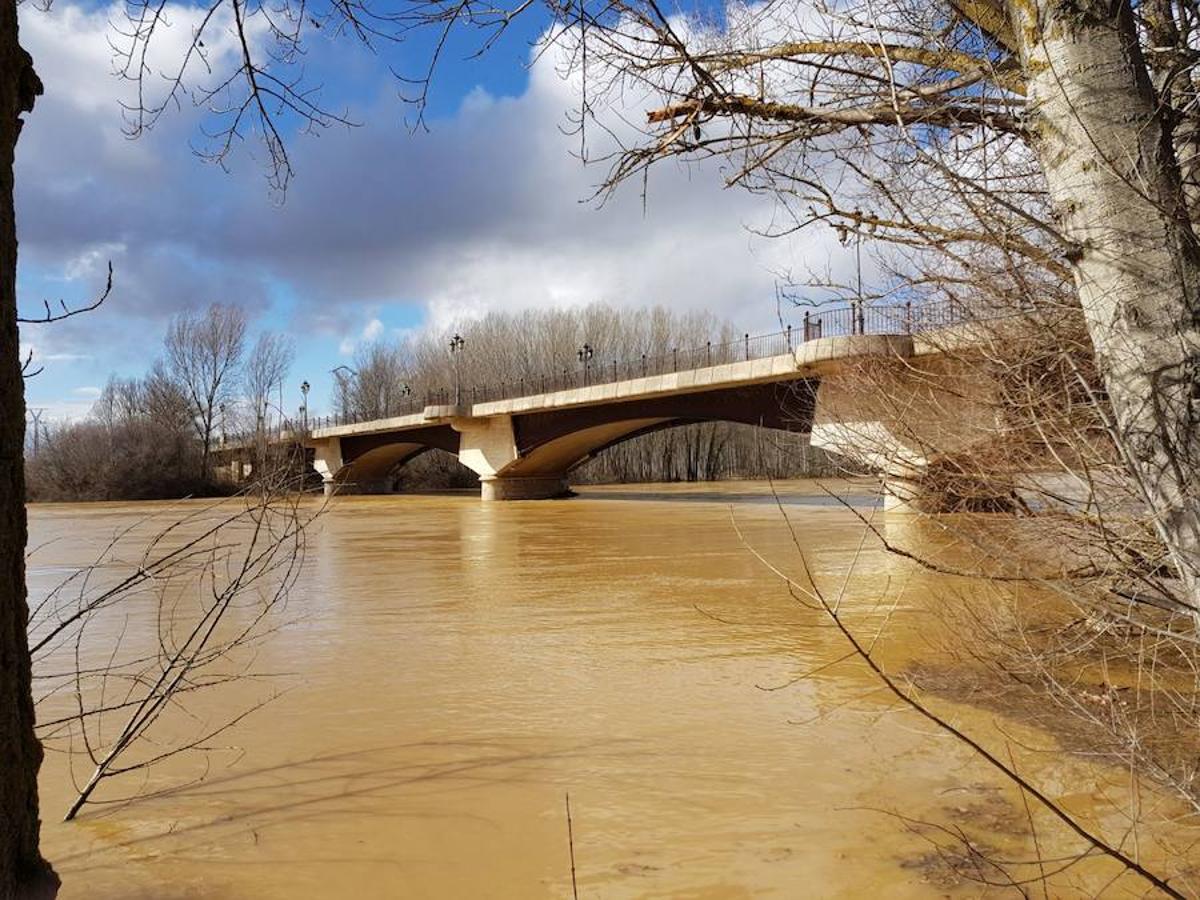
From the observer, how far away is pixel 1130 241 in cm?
202

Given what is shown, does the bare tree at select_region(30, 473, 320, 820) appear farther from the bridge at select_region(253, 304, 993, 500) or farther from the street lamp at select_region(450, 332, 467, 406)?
the street lamp at select_region(450, 332, 467, 406)

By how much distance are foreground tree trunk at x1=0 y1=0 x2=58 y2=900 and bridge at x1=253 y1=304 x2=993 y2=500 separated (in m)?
4.04

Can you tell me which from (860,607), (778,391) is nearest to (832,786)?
(860,607)

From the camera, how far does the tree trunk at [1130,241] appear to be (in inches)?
76.9

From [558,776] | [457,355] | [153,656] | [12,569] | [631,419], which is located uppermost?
[457,355]

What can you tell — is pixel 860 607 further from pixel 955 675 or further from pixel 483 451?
pixel 483 451

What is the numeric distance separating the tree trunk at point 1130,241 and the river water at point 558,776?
174 centimetres

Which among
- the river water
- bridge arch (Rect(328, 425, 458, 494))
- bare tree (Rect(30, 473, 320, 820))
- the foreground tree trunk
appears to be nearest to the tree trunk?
the river water

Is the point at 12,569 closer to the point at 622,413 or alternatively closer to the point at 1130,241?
the point at 1130,241

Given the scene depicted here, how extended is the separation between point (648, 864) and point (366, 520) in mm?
26619

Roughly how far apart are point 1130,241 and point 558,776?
3.64m

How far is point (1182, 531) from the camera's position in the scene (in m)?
1.94

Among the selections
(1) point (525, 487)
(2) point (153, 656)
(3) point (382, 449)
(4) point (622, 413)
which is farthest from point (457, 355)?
(2) point (153, 656)

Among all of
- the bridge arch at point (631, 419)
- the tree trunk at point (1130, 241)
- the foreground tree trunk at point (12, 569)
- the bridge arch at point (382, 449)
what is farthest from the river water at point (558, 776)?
the bridge arch at point (382, 449)
